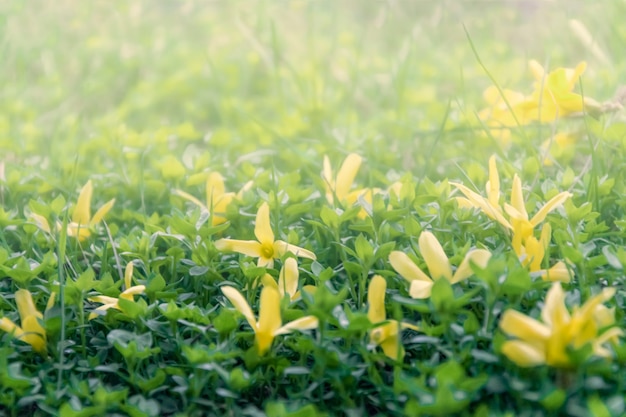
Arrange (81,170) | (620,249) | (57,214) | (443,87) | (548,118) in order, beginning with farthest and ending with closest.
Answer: (443,87) < (81,170) < (548,118) < (57,214) < (620,249)

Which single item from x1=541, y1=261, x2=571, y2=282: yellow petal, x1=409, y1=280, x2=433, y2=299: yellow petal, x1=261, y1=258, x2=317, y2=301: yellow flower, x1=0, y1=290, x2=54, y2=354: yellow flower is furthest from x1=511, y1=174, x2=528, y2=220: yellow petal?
x1=0, y1=290, x2=54, y2=354: yellow flower

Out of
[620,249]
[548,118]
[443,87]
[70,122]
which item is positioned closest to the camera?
[620,249]

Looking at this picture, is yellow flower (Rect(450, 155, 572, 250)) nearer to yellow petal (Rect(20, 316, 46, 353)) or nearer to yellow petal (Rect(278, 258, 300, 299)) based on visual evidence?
yellow petal (Rect(278, 258, 300, 299))

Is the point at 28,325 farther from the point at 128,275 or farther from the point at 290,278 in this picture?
the point at 290,278

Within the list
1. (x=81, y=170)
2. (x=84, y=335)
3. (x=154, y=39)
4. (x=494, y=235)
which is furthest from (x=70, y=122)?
(x=494, y=235)

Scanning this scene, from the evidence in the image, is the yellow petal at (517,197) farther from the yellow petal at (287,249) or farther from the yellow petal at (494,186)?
the yellow petal at (287,249)

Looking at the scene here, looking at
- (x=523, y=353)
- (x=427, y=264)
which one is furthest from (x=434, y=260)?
(x=523, y=353)

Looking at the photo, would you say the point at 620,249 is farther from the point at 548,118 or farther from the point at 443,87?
the point at 443,87
